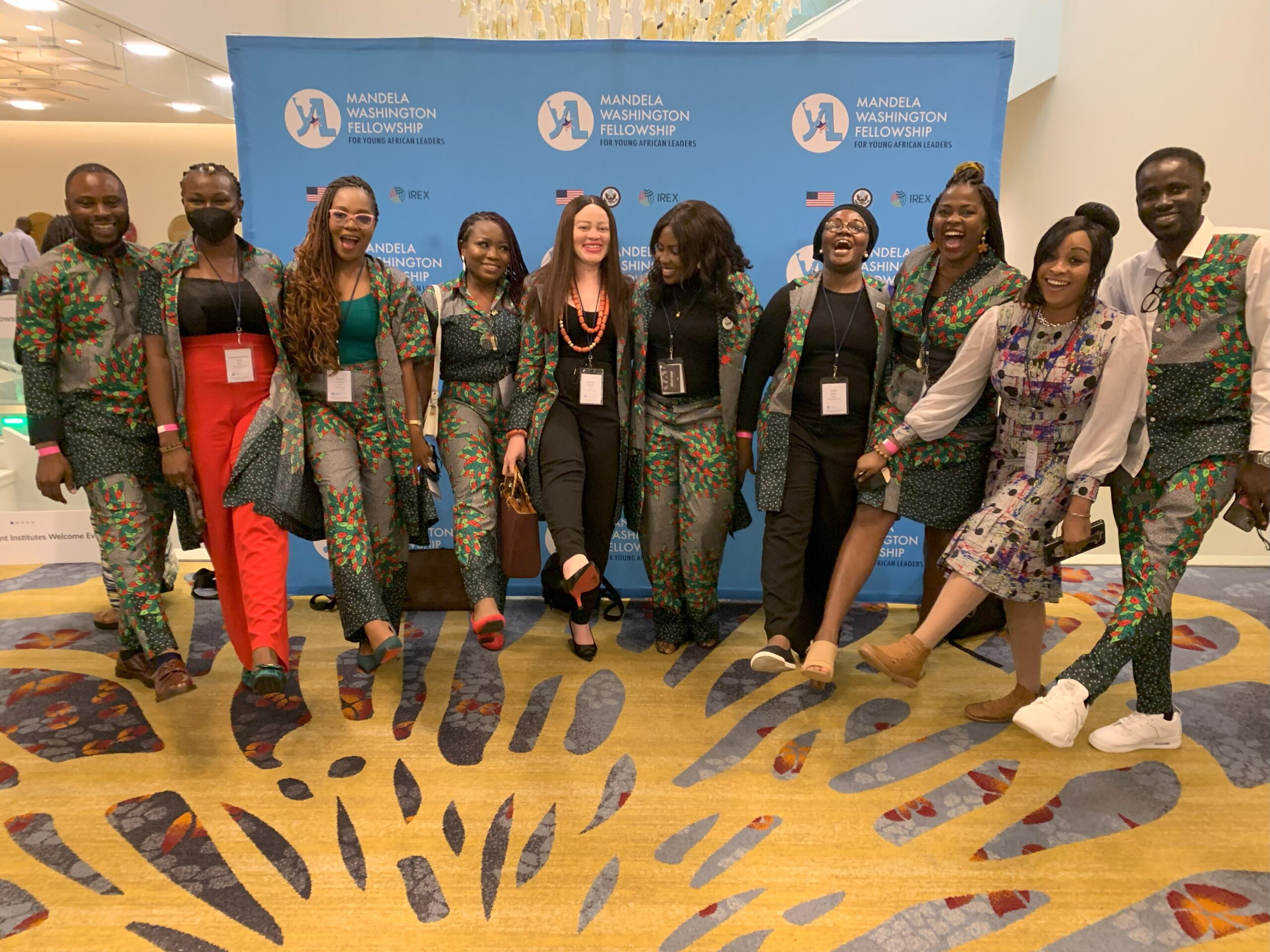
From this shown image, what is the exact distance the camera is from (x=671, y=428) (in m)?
3.16

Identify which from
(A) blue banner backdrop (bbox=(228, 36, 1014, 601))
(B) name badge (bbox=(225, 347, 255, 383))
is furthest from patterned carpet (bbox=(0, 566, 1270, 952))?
(A) blue banner backdrop (bbox=(228, 36, 1014, 601))

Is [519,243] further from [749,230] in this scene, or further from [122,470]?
[122,470]

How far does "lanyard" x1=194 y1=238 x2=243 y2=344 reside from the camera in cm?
270

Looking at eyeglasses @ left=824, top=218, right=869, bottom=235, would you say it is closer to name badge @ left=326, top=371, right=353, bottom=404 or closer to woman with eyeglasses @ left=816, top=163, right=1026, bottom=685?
woman with eyeglasses @ left=816, top=163, right=1026, bottom=685

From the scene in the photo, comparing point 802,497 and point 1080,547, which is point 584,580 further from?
point 1080,547

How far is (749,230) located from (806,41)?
0.83 m

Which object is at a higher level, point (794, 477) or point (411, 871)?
point (794, 477)

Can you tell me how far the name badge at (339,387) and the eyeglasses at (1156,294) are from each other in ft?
8.76

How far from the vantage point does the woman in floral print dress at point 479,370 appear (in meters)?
2.97

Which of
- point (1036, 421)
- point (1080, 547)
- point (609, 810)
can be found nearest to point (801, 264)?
point (1036, 421)

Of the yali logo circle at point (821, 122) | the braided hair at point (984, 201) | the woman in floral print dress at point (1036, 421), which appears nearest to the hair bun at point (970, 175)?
the braided hair at point (984, 201)

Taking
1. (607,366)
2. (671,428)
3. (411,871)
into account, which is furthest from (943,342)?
(411,871)

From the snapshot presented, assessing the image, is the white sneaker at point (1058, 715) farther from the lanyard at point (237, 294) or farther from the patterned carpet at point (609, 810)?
the lanyard at point (237, 294)

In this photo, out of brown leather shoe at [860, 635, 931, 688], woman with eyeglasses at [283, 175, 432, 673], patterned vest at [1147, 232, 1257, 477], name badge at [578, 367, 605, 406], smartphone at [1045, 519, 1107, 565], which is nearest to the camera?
patterned vest at [1147, 232, 1257, 477]
